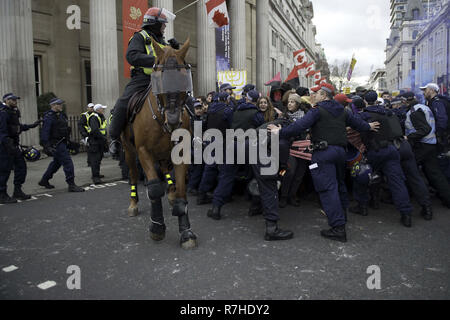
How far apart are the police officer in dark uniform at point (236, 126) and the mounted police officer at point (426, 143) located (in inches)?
112

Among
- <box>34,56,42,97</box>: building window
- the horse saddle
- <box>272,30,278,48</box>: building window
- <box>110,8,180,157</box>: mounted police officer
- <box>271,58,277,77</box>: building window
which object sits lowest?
the horse saddle

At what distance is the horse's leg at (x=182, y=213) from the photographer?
4.42 meters

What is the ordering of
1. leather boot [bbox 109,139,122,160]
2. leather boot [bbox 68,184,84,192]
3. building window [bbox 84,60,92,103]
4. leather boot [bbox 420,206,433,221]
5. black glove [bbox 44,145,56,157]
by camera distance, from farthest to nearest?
building window [bbox 84,60,92,103] < leather boot [bbox 68,184,84,192] < black glove [bbox 44,145,56,157] < leather boot [bbox 109,139,122,160] < leather boot [bbox 420,206,433,221]

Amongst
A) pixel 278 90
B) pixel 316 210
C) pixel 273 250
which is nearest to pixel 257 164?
pixel 273 250

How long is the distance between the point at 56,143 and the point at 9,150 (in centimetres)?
120

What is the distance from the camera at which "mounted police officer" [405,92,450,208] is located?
617 centimetres

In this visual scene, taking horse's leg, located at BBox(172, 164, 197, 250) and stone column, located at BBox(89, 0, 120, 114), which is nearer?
horse's leg, located at BBox(172, 164, 197, 250)

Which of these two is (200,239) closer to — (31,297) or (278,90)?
(31,297)

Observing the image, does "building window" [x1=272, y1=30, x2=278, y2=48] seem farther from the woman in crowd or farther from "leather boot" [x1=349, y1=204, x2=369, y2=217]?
"leather boot" [x1=349, y1=204, x2=369, y2=217]

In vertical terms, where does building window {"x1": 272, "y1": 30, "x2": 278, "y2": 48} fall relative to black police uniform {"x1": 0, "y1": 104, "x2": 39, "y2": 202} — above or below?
above

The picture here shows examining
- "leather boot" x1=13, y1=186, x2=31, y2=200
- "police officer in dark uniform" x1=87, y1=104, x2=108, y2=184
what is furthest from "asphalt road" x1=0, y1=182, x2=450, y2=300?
"police officer in dark uniform" x1=87, y1=104, x2=108, y2=184

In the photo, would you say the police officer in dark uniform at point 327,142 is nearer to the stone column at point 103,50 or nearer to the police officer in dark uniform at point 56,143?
the police officer in dark uniform at point 56,143

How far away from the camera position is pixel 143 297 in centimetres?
317

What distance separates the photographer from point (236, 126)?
5.72m
